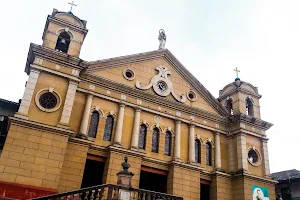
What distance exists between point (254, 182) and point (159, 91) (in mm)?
9792

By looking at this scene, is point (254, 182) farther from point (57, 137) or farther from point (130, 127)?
point (57, 137)

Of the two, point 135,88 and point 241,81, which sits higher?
point 241,81

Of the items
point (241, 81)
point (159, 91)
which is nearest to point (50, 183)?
point (159, 91)

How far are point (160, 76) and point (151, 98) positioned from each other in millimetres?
2374

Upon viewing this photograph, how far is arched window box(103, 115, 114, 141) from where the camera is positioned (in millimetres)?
19064

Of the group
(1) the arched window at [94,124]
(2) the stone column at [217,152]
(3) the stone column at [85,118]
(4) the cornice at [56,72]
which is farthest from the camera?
(2) the stone column at [217,152]

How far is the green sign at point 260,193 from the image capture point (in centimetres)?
2119

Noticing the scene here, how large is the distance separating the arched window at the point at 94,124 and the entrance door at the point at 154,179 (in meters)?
4.07

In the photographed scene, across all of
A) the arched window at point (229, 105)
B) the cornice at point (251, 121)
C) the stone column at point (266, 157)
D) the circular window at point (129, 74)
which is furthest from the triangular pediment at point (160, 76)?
the stone column at point (266, 157)

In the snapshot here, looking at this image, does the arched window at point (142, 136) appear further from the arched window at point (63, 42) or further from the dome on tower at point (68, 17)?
the dome on tower at point (68, 17)

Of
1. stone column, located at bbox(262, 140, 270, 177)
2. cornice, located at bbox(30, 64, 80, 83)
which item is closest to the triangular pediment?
cornice, located at bbox(30, 64, 80, 83)

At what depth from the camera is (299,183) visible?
29234 mm

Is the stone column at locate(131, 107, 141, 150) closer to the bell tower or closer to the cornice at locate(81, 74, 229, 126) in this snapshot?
the cornice at locate(81, 74, 229, 126)

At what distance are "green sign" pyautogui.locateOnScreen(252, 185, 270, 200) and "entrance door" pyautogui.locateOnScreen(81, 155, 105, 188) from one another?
11240 millimetres
